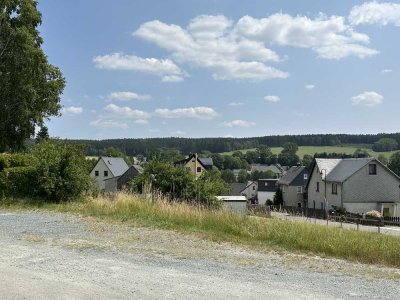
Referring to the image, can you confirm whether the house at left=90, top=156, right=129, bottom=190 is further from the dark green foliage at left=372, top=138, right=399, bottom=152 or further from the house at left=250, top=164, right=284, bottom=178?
the dark green foliage at left=372, top=138, right=399, bottom=152

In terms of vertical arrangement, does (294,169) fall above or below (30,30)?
below


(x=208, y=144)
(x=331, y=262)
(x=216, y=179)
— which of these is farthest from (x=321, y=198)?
(x=208, y=144)

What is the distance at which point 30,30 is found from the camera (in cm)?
2903

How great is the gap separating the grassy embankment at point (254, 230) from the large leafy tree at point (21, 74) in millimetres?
15782

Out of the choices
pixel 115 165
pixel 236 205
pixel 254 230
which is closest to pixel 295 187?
pixel 115 165

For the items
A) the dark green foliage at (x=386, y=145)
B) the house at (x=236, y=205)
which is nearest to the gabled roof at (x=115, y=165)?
the house at (x=236, y=205)

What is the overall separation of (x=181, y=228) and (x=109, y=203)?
3844 mm

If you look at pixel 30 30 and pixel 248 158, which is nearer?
pixel 30 30

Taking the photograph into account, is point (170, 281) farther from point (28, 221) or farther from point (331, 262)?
point (28, 221)

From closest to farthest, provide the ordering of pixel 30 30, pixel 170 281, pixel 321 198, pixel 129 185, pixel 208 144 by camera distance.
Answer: pixel 170 281, pixel 129 185, pixel 30 30, pixel 321 198, pixel 208 144

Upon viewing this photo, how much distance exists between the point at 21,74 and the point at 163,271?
78.0ft

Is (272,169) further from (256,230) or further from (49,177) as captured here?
(256,230)

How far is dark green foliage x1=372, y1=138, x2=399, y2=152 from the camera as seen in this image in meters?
132

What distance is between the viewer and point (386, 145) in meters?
134
